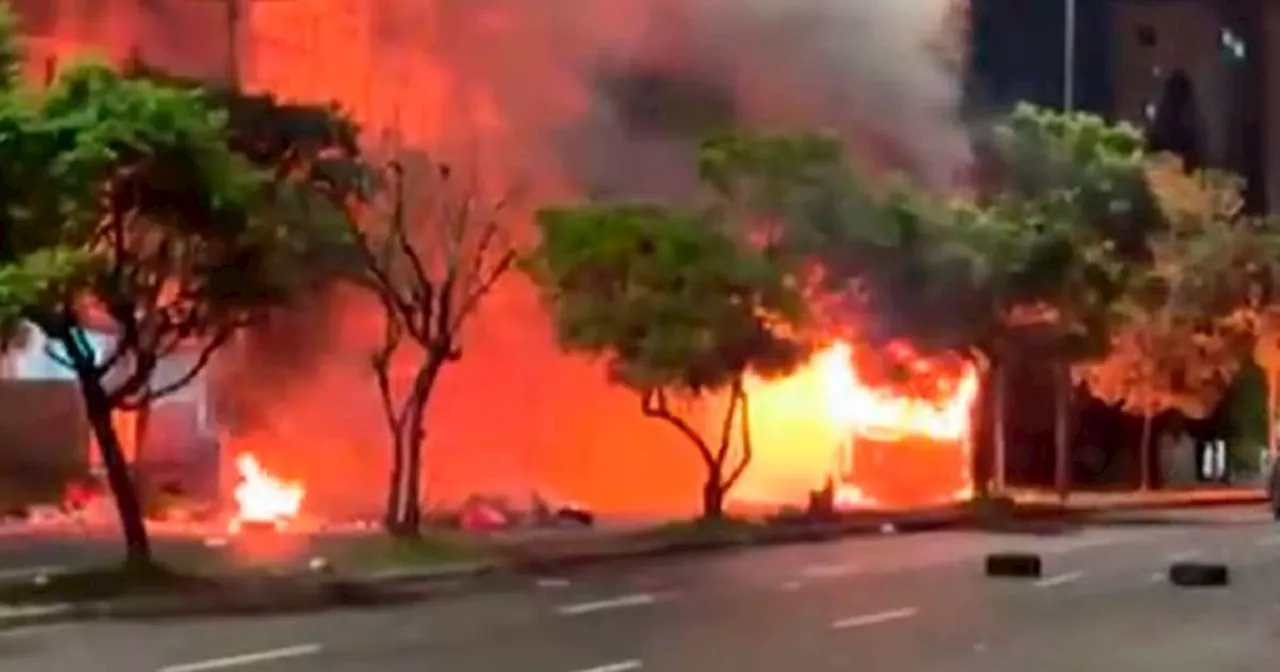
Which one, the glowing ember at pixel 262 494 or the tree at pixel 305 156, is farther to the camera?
the glowing ember at pixel 262 494

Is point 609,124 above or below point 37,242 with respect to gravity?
above

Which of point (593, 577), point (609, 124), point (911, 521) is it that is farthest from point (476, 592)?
point (609, 124)

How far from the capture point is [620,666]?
15.6 m

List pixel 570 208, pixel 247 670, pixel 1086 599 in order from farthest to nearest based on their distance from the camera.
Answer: pixel 570 208, pixel 1086 599, pixel 247 670

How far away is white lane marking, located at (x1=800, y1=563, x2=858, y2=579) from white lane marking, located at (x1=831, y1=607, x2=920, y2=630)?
4119 mm

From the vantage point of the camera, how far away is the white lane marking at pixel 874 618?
61.7 ft

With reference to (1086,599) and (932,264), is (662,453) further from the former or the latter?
(1086,599)

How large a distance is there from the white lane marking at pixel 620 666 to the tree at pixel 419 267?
11160mm

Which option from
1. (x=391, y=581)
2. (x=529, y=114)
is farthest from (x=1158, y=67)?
(x=391, y=581)

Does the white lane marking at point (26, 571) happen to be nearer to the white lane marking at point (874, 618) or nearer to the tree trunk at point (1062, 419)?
A: the white lane marking at point (874, 618)

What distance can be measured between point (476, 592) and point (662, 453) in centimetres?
1949

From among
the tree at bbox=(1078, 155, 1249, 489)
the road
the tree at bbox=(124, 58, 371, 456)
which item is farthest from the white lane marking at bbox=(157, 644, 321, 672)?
the tree at bbox=(1078, 155, 1249, 489)

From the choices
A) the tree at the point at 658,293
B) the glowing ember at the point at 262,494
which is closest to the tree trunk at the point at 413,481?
the tree at the point at 658,293

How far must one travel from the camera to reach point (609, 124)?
39.7m
